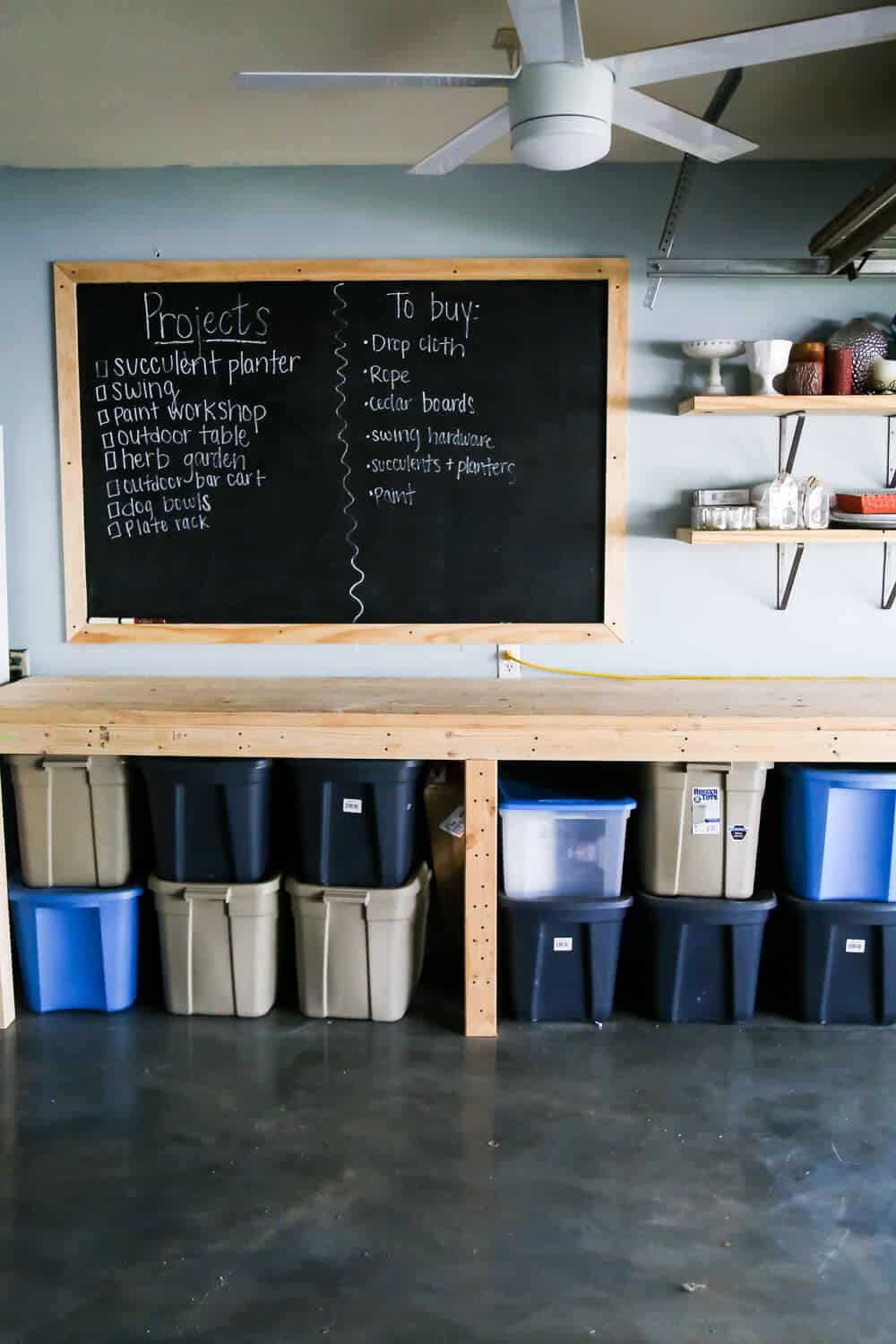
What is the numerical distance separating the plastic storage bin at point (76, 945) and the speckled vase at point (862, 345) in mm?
2543

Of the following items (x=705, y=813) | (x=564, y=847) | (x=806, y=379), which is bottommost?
(x=564, y=847)

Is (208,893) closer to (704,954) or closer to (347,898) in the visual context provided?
(347,898)

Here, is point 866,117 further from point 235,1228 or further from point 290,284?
point 235,1228

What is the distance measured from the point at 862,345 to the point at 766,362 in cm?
31

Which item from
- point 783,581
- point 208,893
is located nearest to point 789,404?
point 783,581

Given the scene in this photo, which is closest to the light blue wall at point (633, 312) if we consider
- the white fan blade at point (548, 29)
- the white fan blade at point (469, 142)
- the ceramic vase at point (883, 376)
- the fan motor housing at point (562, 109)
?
the ceramic vase at point (883, 376)

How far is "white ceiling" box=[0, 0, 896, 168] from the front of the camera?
7.84 feet

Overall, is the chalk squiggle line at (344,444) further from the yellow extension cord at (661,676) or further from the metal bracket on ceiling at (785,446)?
the metal bracket on ceiling at (785,446)

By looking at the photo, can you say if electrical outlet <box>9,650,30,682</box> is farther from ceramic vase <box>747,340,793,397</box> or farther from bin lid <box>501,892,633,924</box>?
ceramic vase <box>747,340,793,397</box>

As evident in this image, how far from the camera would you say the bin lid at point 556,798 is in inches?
120

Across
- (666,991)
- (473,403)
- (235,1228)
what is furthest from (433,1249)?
(473,403)

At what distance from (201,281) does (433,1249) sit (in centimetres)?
278

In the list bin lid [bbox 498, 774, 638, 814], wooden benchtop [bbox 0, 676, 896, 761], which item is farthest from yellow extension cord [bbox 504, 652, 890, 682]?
bin lid [bbox 498, 774, 638, 814]

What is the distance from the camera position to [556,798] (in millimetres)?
3080
